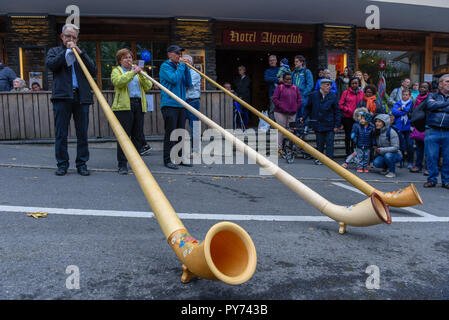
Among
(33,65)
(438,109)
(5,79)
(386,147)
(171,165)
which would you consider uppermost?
(33,65)

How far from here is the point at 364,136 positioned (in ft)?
25.4

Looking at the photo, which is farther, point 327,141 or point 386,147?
point 327,141

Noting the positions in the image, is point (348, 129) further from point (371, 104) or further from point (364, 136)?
point (364, 136)

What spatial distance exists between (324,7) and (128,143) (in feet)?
36.5

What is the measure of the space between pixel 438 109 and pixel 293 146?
3067 millimetres

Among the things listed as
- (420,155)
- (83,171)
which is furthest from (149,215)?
(420,155)

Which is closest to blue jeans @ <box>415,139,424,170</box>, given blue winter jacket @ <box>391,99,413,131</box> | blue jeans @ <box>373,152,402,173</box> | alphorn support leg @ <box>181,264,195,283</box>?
blue winter jacket @ <box>391,99,413,131</box>

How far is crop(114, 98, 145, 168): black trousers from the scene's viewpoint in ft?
18.8

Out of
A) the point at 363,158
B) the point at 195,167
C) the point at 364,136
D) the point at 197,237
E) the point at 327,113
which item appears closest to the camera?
the point at 197,237

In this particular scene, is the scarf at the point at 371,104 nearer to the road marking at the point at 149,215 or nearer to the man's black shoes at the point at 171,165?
the man's black shoes at the point at 171,165

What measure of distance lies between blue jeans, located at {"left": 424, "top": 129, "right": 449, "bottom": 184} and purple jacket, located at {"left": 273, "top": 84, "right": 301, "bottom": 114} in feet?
9.53

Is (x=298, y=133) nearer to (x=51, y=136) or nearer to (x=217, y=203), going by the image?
(x=217, y=203)

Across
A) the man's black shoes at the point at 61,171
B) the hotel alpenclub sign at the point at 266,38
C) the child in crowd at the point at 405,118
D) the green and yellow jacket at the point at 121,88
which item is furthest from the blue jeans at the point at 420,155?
the hotel alpenclub sign at the point at 266,38

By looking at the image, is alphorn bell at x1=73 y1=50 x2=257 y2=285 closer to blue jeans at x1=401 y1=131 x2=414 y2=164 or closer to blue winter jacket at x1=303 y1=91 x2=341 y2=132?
blue winter jacket at x1=303 y1=91 x2=341 y2=132
